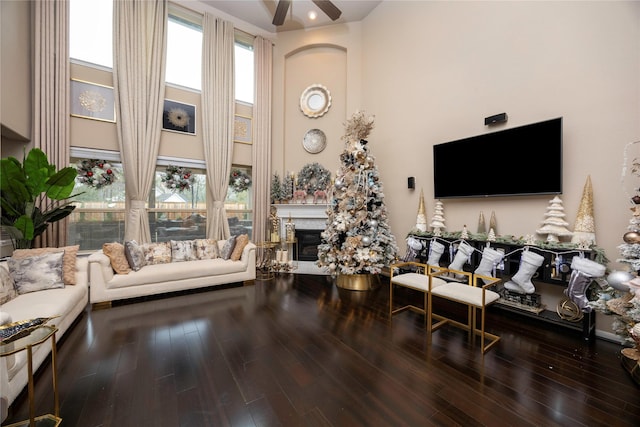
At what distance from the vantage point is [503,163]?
333cm

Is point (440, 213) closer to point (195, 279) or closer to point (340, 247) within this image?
point (340, 247)

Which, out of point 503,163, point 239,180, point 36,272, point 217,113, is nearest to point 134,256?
point 36,272

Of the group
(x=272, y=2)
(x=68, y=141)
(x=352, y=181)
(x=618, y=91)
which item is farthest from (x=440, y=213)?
(x=68, y=141)

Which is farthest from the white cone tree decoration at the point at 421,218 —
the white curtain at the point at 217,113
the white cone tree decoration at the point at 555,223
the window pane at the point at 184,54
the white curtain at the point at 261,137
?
the window pane at the point at 184,54

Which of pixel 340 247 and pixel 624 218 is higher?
pixel 624 218

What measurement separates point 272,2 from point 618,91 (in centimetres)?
541

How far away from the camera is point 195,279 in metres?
3.97

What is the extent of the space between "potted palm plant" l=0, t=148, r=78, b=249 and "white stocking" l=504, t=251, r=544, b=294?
5.67 m

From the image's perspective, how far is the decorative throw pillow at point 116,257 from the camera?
11.7 ft

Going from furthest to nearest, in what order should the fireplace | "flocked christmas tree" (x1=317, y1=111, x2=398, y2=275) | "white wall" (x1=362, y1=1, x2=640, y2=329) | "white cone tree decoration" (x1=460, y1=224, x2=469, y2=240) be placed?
the fireplace → "flocked christmas tree" (x1=317, y1=111, x2=398, y2=275) → "white cone tree decoration" (x1=460, y1=224, x2=469, y2=240) → "white wall" (x1=362, y1=1, x2=640, y2=329)

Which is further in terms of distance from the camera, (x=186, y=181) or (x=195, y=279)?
(x=186, y=181)

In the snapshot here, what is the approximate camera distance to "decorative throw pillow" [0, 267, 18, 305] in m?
2.42

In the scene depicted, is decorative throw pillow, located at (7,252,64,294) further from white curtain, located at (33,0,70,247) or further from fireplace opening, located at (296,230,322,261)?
fireplace opening, located at (296,230,322,261)

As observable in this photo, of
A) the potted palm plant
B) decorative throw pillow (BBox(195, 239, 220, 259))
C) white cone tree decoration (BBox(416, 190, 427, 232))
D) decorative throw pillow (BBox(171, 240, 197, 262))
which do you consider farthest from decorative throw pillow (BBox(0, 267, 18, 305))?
white cone tree decoration (BBox(416, 190, 427, 232))
